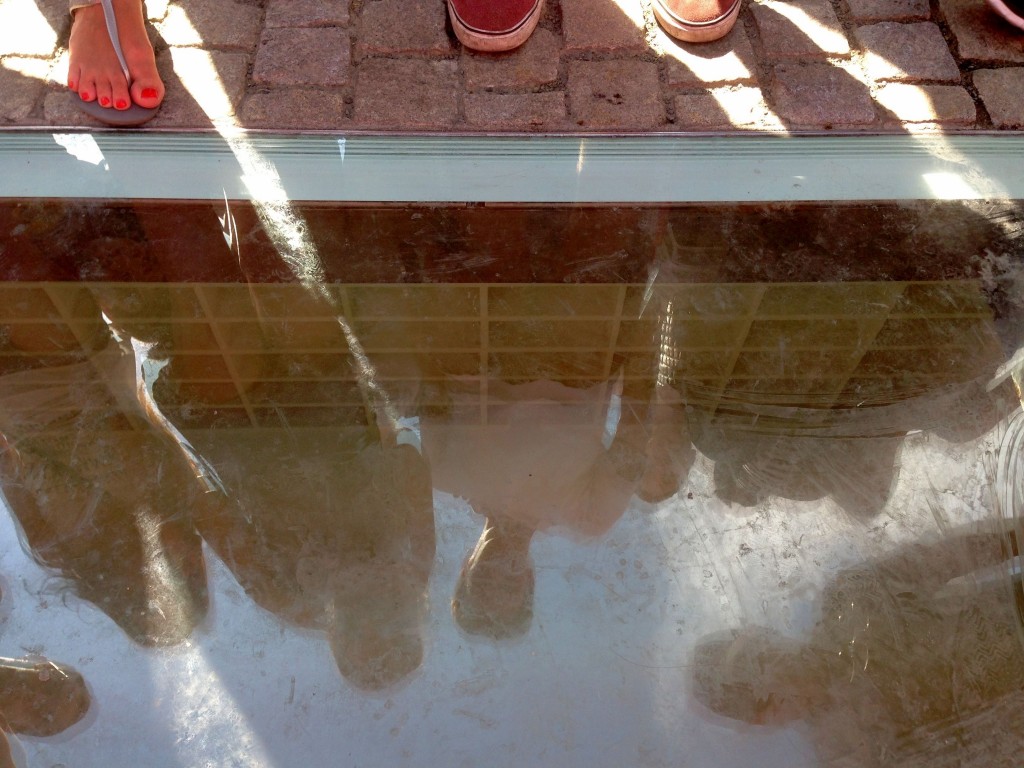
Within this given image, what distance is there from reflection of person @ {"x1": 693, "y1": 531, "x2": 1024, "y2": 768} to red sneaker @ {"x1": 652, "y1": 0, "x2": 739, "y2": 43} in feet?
5.42

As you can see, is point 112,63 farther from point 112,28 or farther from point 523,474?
point 523,474

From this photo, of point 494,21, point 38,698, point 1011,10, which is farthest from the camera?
point 1011,10

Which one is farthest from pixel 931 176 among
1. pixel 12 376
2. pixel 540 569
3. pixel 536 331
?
pixel 12 376

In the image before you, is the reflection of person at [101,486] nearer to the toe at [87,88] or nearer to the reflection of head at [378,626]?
the reflection of head at [378,626]

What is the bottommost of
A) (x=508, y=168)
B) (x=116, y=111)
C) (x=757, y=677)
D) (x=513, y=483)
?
(x=757, y=677)

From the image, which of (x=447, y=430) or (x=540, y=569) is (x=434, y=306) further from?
(x=540, y=569)

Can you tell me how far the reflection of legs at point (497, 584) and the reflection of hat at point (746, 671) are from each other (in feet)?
1.15

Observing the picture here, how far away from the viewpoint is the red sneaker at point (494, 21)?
7.98 feet

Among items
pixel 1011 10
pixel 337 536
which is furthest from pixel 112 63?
pixel 1011 10

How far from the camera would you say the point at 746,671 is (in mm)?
1545

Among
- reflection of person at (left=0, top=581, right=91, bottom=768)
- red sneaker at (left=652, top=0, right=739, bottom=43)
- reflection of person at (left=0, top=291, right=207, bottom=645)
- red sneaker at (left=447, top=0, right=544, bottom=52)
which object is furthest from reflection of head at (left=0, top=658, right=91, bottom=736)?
red sneaker at (left=652, top=0, right=739, bottom=43)

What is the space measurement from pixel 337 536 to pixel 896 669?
1.12m

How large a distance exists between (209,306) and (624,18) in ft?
5.24

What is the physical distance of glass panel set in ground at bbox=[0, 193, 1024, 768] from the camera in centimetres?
150
